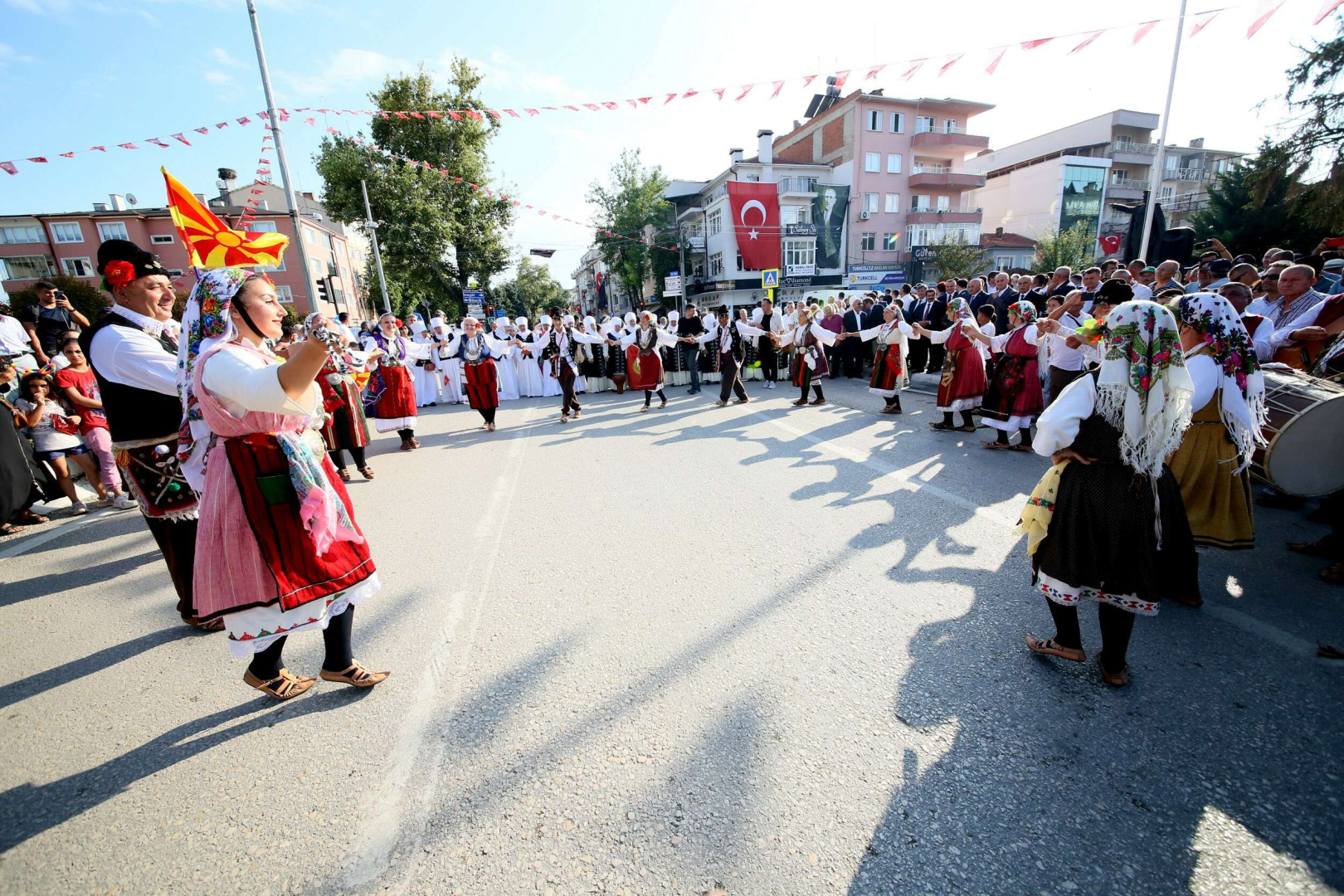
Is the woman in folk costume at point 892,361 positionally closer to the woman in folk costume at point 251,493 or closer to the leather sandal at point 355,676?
the leather sandal at point 355,676

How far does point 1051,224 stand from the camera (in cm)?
3956

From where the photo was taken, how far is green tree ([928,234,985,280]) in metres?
34.1

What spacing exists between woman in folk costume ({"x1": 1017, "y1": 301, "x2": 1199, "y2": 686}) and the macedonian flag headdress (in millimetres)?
3891

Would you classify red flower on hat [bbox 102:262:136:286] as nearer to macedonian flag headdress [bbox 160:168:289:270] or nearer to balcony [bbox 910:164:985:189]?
macedonian flag headdress [bbox 160:168:289:270]

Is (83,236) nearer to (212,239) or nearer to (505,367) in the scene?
(505,367)

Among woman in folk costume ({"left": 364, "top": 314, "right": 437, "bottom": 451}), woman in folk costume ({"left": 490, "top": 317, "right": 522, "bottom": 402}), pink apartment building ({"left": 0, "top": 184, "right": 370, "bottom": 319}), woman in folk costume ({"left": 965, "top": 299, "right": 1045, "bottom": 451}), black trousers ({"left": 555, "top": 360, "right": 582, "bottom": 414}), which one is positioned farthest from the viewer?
pink apartment building ({"left": 0, "top": 184, "right": 370, "bottom": 319})

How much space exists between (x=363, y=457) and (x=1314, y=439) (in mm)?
8345

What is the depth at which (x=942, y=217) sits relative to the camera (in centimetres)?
3716

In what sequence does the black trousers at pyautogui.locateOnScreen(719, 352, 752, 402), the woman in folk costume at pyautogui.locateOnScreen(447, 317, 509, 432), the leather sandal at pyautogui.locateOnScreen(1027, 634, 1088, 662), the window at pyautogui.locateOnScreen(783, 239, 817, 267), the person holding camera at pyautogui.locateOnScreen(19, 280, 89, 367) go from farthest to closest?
the window at pyautogui.locateOnScreen(783, 239, 817, 267) → the black trousers at pyautogui.locateOnScreen(719, 352, 752, 402) → the woman in folk costume at pyautogui.locateOnScreen(447, 317, 509, 432) → the person holding camera at pyautogui.locateOnScreen(19, 280, 89, 367) → the leather sandal at pyautogui.locateOnScreen(1027, 634, 1088, 662)

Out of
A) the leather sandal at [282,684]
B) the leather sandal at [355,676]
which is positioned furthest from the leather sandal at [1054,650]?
the leather sandal at [282,684]

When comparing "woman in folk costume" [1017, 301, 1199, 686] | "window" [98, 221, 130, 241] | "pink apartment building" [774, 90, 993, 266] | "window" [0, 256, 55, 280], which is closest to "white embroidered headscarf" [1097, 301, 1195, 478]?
"woman in folk costume" [1017, 301, 1199, 686]

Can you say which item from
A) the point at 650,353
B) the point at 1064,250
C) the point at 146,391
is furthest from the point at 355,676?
the point at 1064,250

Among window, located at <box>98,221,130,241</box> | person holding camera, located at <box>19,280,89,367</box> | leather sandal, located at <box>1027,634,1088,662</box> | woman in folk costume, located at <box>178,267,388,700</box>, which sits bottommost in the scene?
leather sandal, located at <box>1027,634,1088,662</box>

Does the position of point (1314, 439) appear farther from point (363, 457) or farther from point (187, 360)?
point (363, 457)
